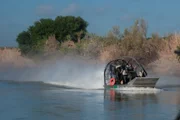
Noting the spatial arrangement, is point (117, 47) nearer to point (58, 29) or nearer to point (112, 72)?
point (112, 72)

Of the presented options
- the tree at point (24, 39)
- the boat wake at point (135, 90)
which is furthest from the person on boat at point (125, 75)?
the tree at point (24, 39)

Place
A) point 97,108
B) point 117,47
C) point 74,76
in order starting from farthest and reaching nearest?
point 117,47 → point 74,76 → point 97,108

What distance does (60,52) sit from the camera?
6806cm

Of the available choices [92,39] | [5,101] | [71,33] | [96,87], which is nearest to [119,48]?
[92,39]

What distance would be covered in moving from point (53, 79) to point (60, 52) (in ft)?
66.7

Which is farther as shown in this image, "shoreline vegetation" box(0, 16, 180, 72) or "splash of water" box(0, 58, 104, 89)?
"shoreline vegetation" box(0, 16, 180, 72)

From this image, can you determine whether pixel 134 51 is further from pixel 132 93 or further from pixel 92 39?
pixel 132 93

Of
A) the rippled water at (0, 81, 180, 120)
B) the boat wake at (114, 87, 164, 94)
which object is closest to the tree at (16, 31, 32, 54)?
the boat wake at (114, 87, 164, 94)

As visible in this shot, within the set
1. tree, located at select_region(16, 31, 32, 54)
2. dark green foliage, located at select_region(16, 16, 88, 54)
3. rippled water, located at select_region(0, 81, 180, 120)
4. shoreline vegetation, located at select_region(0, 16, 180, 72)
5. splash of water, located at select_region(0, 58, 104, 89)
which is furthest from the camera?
tree, located at select_region(16, 31, 32, 54)

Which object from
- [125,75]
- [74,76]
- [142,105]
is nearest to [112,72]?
[125,75]

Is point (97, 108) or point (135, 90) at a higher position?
point (135, 90)

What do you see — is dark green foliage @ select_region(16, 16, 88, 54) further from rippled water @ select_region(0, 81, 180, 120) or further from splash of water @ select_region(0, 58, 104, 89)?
rippled water @ select_region(0, 81, 180, 120)

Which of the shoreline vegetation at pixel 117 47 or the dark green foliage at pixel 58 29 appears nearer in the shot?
the shoreline vegetation at pixel 117 47

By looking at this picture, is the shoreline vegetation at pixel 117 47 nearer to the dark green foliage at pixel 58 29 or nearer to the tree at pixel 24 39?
the dark green foliage at pixel 58 29
